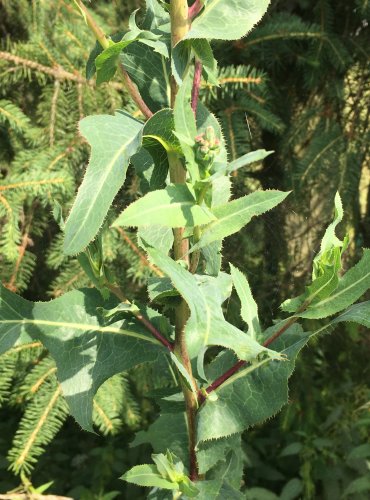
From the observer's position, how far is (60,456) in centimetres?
159

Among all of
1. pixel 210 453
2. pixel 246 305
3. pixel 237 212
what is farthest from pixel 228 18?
pixel 210 453

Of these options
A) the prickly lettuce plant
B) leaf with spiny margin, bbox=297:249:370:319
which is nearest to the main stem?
the prickly lettuce plant

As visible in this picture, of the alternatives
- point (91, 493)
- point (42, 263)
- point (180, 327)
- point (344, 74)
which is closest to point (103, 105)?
point (42, 263)

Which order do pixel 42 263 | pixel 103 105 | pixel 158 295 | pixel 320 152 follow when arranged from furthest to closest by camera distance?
pixel 42 263
pixel 320 152
pixel 103 105
pixel 158 295

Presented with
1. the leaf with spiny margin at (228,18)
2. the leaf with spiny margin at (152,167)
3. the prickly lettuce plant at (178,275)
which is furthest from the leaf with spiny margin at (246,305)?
the leaf with spiny margin at (228,18)

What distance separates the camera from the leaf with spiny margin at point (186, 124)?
42cm

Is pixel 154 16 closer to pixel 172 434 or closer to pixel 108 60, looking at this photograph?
pixel 108 60

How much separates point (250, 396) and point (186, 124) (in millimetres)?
275

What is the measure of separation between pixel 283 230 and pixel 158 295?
2.69ft

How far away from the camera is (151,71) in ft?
1.73

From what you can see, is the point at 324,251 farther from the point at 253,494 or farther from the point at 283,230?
the point at 253,494

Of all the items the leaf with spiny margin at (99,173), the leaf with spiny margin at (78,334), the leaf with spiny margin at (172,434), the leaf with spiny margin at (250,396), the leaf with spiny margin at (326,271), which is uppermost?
the leaf with spiny margin at (99,173)

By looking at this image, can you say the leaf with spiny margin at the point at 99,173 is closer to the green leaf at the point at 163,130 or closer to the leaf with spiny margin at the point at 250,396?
the green leaf at the point at 163,130

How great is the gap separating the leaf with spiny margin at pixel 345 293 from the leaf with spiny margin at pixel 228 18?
234 millimetres
